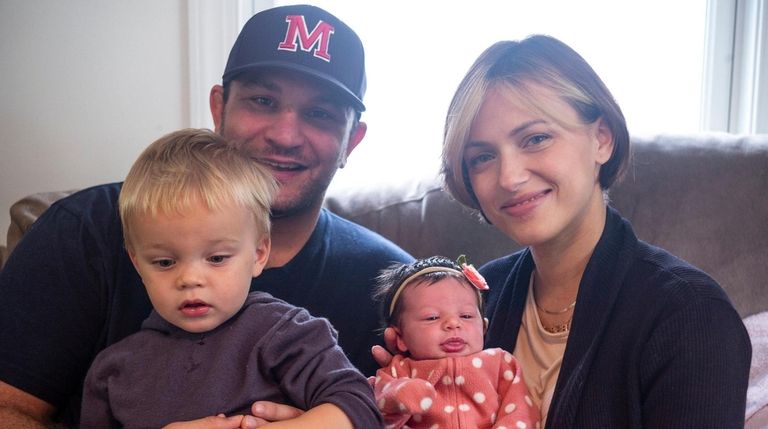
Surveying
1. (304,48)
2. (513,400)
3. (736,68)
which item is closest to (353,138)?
(304,48)

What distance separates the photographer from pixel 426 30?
9.57 feet

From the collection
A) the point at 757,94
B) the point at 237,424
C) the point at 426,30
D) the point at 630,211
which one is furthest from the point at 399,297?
the point at 757,94

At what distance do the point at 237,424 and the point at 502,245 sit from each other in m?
1.16

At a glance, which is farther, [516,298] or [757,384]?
[757,384]

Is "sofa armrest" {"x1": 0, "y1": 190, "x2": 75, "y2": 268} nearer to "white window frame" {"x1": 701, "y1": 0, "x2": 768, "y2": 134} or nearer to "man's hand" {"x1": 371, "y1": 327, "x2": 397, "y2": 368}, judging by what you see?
"man's hand" {"x1": 371, "y1": 327, "x2": 397, "y2": 368}

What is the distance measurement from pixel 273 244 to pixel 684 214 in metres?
1.16

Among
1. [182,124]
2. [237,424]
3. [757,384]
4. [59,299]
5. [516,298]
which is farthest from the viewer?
[182,124]

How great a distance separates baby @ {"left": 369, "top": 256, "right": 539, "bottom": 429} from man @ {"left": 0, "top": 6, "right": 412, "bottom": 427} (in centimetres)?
25

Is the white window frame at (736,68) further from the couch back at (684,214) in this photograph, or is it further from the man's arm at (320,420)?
the man's arm at (320,420)

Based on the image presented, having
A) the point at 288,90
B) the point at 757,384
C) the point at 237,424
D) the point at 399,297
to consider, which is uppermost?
the point at 288,90

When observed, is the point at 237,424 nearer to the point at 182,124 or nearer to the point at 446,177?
the point at 446,177

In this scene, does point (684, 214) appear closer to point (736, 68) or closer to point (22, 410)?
point (736, 68)

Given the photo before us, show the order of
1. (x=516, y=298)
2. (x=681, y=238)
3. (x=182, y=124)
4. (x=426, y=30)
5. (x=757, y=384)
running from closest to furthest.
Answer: (x=516, y=298)
(x=757, y=384)
(x=681, y=238)
(x=182, y=124)
(x=426, y=30)

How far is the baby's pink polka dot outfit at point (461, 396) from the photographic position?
1498 millimetres
